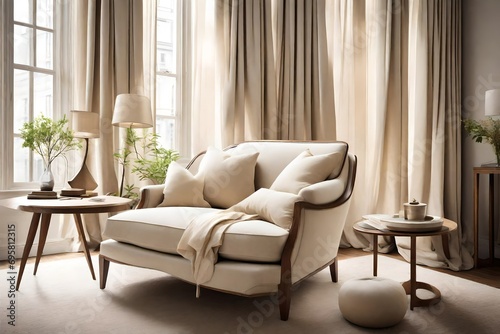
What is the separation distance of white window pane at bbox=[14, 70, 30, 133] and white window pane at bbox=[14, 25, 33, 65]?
3.8 inches

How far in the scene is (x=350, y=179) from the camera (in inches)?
102

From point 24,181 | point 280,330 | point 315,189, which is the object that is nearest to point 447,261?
point 315,189

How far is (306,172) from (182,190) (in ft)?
2.65

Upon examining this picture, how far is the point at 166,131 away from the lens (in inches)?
158

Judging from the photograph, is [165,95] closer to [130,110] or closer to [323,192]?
[130,110]

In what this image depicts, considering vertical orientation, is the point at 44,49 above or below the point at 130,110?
above

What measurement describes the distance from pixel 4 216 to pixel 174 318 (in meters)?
1.97

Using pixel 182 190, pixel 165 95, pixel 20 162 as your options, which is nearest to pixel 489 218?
pixel 182 190

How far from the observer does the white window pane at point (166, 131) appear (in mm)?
3971

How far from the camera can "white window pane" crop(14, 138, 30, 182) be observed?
3.39m

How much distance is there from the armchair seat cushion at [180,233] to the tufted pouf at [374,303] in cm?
39

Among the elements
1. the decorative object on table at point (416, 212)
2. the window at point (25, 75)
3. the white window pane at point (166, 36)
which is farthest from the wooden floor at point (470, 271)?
the white window pane at point (166, 36)

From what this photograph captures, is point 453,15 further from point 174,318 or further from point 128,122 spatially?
point 174,318

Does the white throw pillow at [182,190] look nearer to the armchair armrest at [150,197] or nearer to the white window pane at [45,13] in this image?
the armchair armrest at [150,197]
